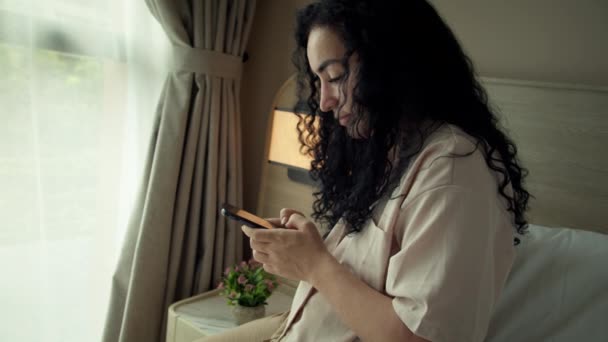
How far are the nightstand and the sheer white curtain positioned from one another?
343 mm

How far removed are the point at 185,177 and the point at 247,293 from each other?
0.50m

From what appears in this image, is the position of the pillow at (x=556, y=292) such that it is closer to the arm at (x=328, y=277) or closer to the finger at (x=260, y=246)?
the arm at (x=328, y=277)

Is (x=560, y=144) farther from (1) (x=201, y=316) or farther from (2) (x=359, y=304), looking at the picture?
(1) (x=201, y=316)

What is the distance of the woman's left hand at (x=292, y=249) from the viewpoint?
2.58 feet

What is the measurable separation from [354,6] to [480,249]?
467mm

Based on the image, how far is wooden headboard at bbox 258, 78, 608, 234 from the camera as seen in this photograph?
100cm

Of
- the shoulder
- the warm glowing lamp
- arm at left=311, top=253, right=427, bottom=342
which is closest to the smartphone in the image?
arm at left=311, top=253, right=427, bottom=342

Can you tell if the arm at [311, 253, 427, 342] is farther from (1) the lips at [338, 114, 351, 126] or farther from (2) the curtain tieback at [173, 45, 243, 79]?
(2) the curtain tieback at [173, 45, 243, 79]

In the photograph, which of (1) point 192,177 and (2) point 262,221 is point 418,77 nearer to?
(2) point 262,221

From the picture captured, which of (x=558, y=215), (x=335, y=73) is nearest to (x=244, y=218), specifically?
(x=335, y=73)

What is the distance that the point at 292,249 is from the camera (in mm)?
808

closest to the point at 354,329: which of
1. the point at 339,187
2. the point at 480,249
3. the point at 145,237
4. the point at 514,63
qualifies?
the point at 480,249

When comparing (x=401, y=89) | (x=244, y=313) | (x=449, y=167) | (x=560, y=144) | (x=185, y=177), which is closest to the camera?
(x=449, y=167)

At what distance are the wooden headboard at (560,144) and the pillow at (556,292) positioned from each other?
13 cm
